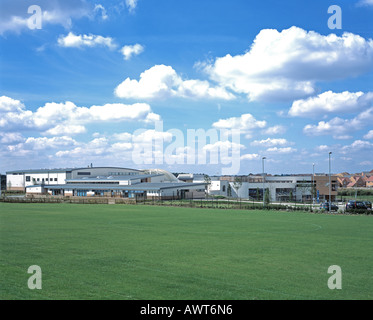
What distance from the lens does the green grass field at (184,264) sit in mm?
11102

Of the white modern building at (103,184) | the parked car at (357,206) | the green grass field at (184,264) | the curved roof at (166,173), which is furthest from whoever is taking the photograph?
the curved roof at (166,173)

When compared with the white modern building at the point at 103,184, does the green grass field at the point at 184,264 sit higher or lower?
lower

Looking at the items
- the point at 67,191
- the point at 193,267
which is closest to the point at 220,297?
the point at 193,267

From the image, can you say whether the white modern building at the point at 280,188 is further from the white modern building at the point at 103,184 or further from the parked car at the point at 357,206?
the parked car at the point at 357,206

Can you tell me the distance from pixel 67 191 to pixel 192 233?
78.6 meters

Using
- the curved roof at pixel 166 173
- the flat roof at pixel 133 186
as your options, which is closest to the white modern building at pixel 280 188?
the flat roof at pixel 133 186

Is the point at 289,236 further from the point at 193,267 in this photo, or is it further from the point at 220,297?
the point at 220,297

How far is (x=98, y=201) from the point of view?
66.8m

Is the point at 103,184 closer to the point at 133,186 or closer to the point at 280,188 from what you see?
the point at 133,186

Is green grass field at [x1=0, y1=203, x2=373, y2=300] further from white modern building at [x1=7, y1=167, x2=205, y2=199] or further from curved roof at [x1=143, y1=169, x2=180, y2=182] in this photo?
curved roof at [x1=143, y1=169, x2=180, y2=182]

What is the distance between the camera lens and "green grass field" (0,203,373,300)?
11102 millimetres

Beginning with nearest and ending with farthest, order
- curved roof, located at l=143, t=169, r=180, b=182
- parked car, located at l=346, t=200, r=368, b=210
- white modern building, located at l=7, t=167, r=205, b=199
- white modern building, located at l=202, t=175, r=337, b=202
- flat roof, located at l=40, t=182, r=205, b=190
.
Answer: parked car, located at l=346, t=200, r=368, b=210 → flat roof, located at l=40, t=182, r=205, b=190 → white modern building, located at l=202, t=175, r=337, b=202 → white modern building, located at l=7, t=167, r=205, b=199 → curved roof, located at l=143, t=169, r=180, b=182

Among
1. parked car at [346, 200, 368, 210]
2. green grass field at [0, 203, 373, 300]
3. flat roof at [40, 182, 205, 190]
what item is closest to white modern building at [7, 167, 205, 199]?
flat roof at [40, 182, 205, 190]
